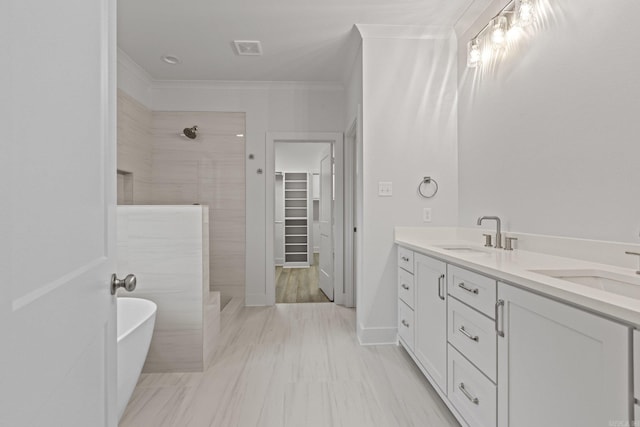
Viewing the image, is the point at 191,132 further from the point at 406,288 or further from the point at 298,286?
the point at 406,288

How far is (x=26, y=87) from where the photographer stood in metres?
0.48

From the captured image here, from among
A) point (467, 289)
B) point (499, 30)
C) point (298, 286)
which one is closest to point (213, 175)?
point (298, 286)

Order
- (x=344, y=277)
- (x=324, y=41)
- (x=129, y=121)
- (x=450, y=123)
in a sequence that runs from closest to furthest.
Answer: (x=450, y=123) < (x=324, y=41) < (x=129, y=121) < (x=344, y=277)

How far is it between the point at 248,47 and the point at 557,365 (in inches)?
122

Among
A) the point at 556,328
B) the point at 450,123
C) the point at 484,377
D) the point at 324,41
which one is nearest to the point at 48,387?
the point at 556,328

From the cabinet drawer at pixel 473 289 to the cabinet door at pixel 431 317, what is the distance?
0.10 metres

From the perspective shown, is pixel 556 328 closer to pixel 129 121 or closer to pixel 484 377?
pixel 484 377

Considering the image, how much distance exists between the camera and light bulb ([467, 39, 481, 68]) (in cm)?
228

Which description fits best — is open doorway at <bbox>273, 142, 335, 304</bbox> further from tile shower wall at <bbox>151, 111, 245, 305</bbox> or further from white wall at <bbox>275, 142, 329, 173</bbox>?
tile shower wall at <bbox>151, 111, 245, 305</bbox>

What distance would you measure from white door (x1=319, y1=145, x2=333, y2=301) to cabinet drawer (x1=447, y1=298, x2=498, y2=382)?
2.39 m

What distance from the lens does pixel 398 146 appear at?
2650mm

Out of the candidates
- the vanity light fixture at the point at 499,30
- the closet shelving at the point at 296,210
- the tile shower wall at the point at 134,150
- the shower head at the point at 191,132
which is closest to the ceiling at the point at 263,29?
the vanity light fixture at the point at 499,30

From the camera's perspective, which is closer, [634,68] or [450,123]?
[634,68]

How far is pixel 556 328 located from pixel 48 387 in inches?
47.2
